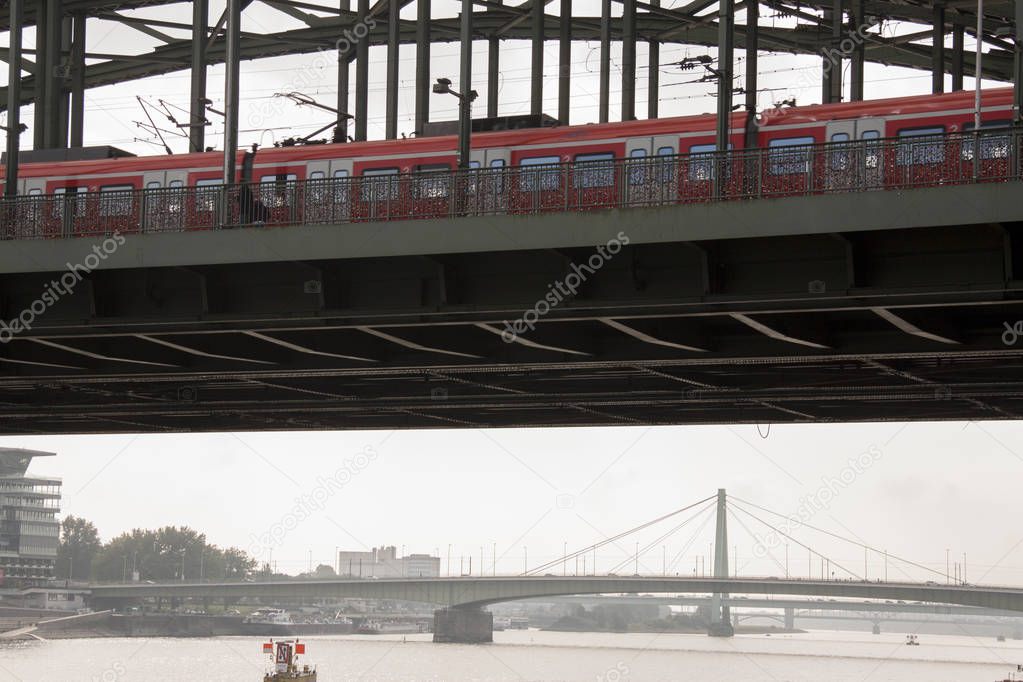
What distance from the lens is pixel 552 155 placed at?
1409 inches

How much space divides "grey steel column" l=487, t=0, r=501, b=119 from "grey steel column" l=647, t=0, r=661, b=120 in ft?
21.8

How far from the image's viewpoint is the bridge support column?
5497 inches

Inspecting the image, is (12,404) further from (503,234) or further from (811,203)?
(811,203)

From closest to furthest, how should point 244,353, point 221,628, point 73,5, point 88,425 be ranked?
point 244,353, point 88,425, point 73,5, point 221,628

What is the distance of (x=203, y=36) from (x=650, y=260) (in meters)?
25.8

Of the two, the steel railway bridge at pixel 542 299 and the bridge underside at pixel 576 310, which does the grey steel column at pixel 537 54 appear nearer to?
the steel railway bridge at pixel 542 299

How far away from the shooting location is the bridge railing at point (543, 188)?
2486 cm

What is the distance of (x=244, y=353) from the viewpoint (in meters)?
33.6

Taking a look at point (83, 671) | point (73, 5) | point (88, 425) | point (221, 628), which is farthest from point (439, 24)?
point (221, 628)

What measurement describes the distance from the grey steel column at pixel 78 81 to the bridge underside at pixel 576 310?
2354 centimetres

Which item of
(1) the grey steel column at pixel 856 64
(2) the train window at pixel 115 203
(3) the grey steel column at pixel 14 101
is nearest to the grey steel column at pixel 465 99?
(2) the train window at pixel 115 203

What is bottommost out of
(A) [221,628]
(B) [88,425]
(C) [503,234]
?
(A) [221,628]

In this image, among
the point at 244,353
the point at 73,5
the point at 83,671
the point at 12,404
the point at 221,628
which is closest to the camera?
the point at 244,353

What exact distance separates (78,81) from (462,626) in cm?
8782
